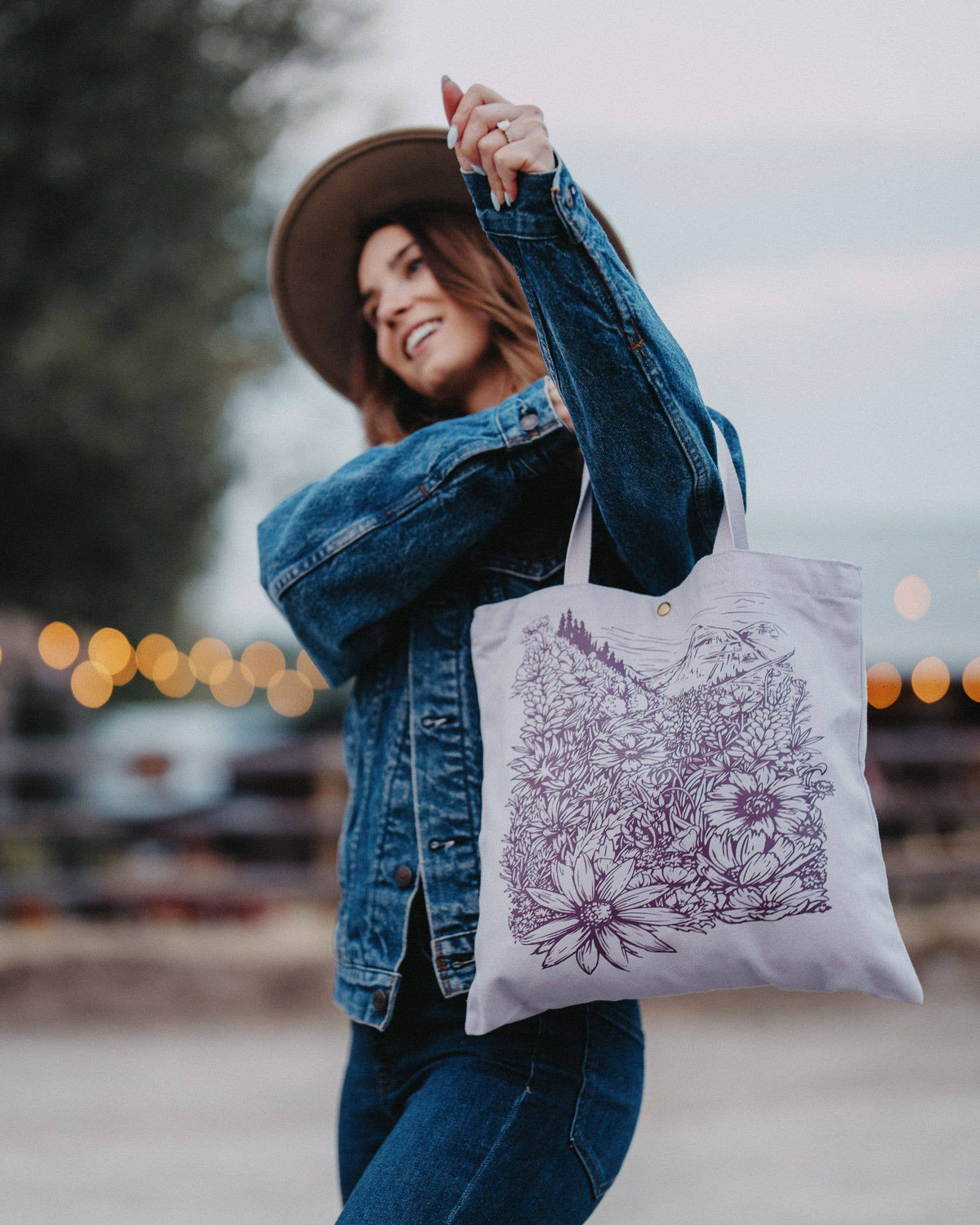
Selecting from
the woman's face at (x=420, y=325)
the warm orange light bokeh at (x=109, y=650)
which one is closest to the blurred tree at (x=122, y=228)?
the warm orange light bokeh at (x=109, y=650)

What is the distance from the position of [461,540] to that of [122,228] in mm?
6666

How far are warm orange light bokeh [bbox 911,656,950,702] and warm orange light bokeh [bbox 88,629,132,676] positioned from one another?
589 cm

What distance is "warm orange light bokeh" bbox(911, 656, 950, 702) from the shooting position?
7645 mm

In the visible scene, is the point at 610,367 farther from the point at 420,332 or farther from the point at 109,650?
the point at 109,650

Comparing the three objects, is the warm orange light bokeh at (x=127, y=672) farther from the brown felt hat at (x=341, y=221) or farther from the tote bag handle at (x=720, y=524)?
Answer: the tote bag handle at (x=720, y=524)

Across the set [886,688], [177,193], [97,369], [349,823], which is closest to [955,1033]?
[886,688]

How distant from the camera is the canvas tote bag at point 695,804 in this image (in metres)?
0.92

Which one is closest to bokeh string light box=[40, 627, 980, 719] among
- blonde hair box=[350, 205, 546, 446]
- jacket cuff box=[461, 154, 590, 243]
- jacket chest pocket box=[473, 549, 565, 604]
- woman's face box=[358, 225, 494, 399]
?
blonde hair box=[350, 205, 546, 446]

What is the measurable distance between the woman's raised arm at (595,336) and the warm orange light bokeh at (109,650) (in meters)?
7.47

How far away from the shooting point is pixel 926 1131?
3.75m

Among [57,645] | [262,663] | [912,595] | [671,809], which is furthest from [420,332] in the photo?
[262,663]

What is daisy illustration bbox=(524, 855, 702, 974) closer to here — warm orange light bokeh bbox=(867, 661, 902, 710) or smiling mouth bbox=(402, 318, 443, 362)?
smiling mouth bbox=(402, 318, 443, 362)

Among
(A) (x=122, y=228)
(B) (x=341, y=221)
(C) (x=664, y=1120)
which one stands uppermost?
(A) (x=122, y=228)

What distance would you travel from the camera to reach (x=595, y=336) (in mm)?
973
